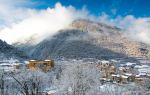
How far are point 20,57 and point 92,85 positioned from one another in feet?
274

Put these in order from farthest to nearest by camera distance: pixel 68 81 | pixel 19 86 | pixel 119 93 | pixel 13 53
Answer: pixel 13 53, pixel 119 93, pixel 19 86, pixel 68 81

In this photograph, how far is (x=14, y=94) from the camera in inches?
2173

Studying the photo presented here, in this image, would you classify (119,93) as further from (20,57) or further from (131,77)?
(20,57)

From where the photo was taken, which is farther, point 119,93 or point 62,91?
point 119,93

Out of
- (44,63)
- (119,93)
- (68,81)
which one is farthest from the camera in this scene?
(44,63)

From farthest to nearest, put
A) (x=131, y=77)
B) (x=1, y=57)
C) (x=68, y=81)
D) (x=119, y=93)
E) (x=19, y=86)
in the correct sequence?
(x=1, y=57) < (x=131, y=77) < (x=119, y=93) < (x=19, y=86) < (x=68, y=81)

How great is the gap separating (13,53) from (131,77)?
49977mm

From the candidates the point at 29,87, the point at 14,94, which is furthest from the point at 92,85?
the point at 14,94

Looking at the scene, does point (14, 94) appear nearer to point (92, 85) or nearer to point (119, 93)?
point (92, 85)

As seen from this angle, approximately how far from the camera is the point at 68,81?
1923 inches

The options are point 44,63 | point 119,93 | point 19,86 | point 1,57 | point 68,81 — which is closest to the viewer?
point 68,81

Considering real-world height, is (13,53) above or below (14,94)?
above

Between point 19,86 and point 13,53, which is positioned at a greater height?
point 13,53

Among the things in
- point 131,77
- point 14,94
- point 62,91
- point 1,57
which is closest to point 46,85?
point 14,94
